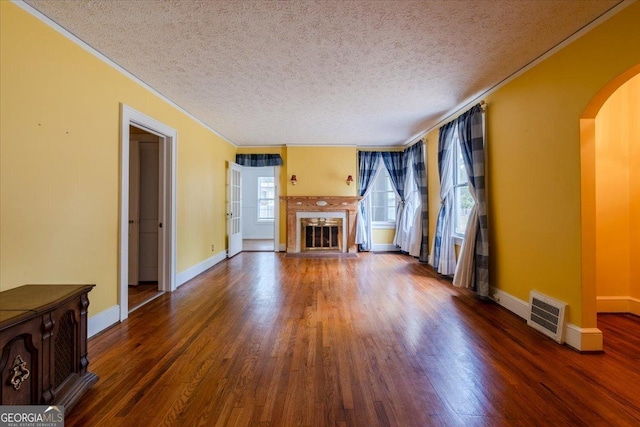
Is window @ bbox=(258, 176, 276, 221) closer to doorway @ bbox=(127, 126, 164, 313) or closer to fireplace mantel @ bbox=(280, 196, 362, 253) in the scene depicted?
fireplace mantel @ bbox=(280, 196, 362, 253)

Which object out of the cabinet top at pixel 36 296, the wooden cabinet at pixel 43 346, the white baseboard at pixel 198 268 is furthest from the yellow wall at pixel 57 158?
the white baseboard at pixel 198 268

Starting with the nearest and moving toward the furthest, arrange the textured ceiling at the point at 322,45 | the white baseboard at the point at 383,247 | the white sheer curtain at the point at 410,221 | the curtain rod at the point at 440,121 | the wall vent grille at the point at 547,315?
the textured ceiling at the point at 322,45 < the wall vent grille at the point at 547,315 < the curtain rod at the point at 440,121 < the white sheer curtain at the point at 410,221 < the white baseboard at the point at 383,247

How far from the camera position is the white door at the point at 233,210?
19.4 feet

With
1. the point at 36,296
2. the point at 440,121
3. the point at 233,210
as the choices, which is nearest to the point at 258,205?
the point at 233,210

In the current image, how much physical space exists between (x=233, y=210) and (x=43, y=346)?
4737 mm

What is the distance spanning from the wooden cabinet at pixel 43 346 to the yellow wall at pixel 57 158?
0.38 metres

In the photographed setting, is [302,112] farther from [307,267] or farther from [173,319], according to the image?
[173,319]

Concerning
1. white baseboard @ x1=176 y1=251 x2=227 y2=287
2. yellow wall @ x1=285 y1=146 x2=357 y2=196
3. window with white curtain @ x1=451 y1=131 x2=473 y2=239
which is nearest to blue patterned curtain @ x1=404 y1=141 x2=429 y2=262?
window with white curtain @ x1=451 y1=131 x2=473 y2=239

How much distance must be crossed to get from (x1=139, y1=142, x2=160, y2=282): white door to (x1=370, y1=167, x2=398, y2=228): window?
14.9 feet

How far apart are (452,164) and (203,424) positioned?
4388 mm

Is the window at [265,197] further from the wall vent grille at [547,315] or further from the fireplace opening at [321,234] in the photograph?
the wall vent grille at [547,315]

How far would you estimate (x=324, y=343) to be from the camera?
229 centimetres

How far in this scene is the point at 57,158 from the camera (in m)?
2.11

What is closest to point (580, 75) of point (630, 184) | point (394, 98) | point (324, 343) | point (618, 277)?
point (630, 184)
